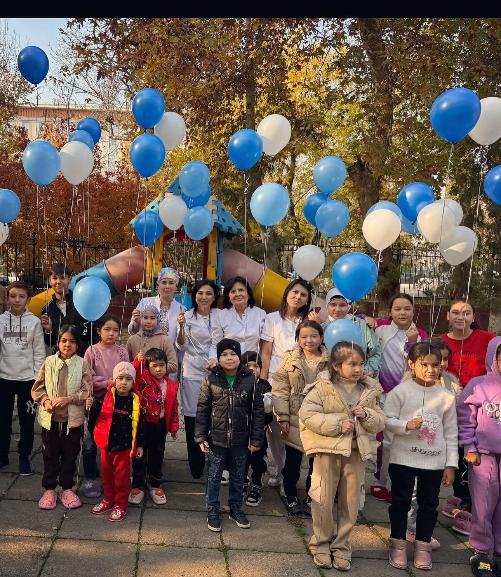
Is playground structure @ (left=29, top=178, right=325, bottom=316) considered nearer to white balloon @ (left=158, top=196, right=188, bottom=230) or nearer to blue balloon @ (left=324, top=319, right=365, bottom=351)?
white balloon @ (left=158, top=196, right=188, bottom=230)

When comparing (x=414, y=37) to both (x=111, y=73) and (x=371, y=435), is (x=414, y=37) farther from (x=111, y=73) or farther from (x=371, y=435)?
(x=371, y=435)

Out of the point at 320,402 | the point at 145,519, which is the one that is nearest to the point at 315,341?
the point at 320,402

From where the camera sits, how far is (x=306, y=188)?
72.4ft

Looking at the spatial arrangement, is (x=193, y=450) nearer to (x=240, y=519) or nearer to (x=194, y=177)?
(x=240, y=519)

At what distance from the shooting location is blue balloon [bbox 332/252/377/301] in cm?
452

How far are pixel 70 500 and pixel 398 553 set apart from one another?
90.0 inches

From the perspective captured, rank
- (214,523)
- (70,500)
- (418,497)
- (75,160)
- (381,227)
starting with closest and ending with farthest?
(418,497) → (214,523) → (70,500) → (381,227) → (75,160)

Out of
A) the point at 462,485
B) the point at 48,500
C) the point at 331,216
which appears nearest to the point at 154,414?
the point at 48,500

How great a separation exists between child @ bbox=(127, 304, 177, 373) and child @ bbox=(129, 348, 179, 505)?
196 mm

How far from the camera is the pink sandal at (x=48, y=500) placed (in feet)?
14.2

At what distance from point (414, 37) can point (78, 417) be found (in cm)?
1011

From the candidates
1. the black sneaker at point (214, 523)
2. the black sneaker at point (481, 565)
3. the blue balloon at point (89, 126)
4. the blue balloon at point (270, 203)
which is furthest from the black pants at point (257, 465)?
the blue balloon at point (89, 126)

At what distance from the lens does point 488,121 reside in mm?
5090

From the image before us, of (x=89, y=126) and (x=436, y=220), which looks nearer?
(x=436, y=220)
